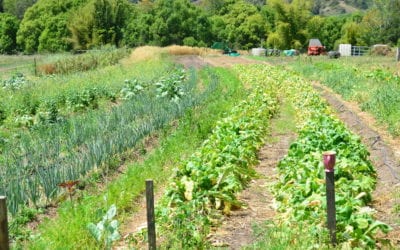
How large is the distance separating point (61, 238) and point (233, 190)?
233cm

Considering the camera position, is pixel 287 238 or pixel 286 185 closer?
pixel 287 238

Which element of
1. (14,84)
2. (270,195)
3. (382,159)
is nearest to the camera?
Result: (270,195)

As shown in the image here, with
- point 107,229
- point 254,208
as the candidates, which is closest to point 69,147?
point 254,208

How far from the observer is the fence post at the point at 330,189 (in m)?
4.51

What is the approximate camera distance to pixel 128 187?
6.80 m

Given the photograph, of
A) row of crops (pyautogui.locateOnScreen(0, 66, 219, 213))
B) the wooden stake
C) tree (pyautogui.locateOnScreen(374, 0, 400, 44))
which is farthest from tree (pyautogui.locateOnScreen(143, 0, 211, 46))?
the wooden stake

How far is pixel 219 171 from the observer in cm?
653

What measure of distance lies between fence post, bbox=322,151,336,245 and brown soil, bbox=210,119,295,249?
844 mm

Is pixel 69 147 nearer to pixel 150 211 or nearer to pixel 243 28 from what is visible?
pixel 150 211

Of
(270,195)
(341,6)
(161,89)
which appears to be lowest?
(270,195)

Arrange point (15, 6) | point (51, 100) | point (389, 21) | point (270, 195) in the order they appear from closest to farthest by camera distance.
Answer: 1. point (270, 195)
2. point (51, 100)
3. point (389, 21)
4. point (15, 6)

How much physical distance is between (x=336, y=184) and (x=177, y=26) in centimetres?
5928

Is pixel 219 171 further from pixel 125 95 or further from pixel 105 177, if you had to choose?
pixel 125 95

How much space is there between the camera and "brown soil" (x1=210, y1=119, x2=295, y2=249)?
17.3 ft
